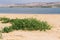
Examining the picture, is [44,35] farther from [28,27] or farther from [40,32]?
[28,27]

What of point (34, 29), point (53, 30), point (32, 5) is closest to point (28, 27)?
point (34, 29)

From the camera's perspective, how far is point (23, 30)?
39.1ft

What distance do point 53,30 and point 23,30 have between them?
130 centimetres

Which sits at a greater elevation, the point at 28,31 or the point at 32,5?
the point at 28,31

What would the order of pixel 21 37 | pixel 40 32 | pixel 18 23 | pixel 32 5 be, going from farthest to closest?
A: 1. pixel 32 5
2. pixel 18 23
3. pixel 40 32
4. pixel 21 37

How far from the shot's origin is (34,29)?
473 inches

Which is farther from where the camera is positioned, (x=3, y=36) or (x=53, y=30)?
(x=53, y=30)

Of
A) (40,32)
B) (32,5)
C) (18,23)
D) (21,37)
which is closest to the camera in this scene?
(21,37)

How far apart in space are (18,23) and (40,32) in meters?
1.31

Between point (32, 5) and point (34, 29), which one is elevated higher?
point (34, 29)

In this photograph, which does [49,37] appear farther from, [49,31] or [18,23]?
[18,23]

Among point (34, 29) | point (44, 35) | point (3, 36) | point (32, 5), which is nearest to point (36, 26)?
point (34, 29)

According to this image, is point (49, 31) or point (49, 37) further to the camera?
point (49, 31)

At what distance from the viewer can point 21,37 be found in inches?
408
